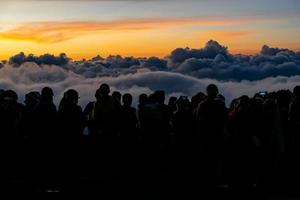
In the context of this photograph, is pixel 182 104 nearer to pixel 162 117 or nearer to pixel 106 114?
pixel 162 117

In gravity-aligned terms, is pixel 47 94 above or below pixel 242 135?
above

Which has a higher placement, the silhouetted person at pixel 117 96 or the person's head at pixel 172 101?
the silhouetted person at pixel 117 96

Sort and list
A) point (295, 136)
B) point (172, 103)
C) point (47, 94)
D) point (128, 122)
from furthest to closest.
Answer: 1. point (172, 103)
2. point (128, 122)
3. point (295, 136)
4. point (47, 94)

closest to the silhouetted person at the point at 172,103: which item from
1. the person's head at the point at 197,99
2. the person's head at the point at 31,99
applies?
Result: the person's head at the point at 197,99

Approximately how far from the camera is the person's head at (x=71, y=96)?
555 inches

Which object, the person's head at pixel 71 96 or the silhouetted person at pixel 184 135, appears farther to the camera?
the silhouetted person at pixel 184 135

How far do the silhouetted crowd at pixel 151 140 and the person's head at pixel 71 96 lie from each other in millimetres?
21

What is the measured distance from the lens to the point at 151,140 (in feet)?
50.9

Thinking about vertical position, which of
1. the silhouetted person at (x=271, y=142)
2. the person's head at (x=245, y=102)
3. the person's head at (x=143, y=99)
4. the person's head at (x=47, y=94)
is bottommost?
the silhouetted person at (x=271, y=142)

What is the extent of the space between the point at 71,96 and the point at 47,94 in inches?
20.6

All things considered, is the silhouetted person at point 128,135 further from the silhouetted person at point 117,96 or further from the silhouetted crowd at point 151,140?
the silhouetted person at point 117,96

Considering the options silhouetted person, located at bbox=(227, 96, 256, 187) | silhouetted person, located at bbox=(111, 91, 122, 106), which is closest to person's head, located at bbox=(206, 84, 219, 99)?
silhouetted person, located at bbox=(227, 96, 256, 187)

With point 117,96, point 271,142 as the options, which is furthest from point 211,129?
point 117,96

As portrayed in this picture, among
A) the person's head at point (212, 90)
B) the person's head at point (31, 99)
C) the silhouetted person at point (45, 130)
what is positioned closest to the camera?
the person's head at point (212, 90)
